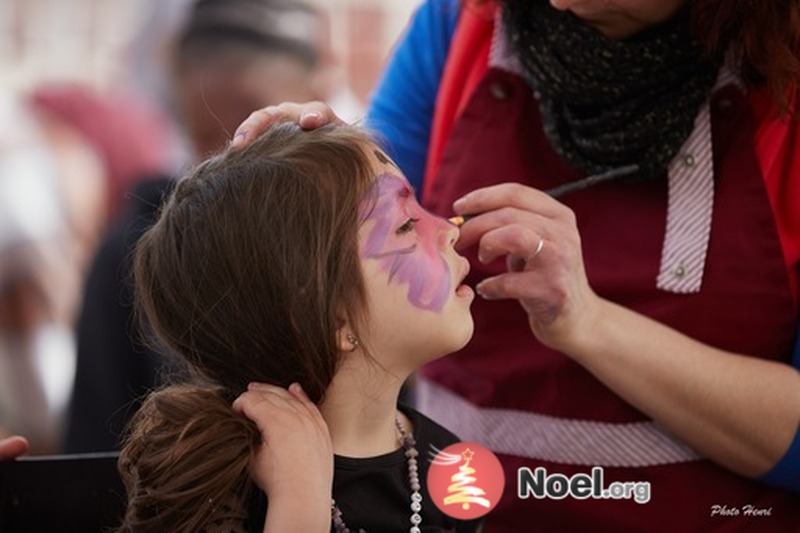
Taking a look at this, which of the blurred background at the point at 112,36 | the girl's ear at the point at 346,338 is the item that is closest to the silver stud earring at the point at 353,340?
the girl's ear at the point at 346,338

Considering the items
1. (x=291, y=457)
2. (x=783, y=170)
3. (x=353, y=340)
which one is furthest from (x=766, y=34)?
(x=291, y=457)

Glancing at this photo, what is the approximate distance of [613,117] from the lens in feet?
4.40

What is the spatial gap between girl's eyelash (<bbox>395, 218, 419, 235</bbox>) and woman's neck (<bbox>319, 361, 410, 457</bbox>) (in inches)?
4.9

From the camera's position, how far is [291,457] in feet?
3.67

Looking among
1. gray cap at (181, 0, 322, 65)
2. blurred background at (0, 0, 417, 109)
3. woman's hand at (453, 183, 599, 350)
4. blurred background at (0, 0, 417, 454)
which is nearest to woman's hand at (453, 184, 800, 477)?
woman's hand at (453, 183, 599, 350)

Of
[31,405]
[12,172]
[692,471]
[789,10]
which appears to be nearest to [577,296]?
[692,471]

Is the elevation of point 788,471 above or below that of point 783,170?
below

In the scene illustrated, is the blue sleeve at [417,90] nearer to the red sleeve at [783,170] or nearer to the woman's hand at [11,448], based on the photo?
the red sleeve at [783,170]

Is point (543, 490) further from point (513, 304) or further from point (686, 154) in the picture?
point (686, 154)

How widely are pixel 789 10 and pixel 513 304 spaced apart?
1.34ft

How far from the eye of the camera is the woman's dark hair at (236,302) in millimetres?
1133

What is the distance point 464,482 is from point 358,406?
125mm

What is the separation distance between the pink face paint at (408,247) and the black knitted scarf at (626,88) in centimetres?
23

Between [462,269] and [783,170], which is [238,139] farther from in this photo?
[783,170]
